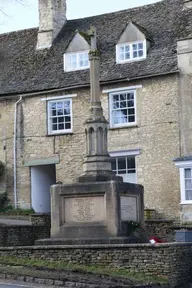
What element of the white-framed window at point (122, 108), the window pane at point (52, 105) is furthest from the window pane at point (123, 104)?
the window pane at point (52, 105)

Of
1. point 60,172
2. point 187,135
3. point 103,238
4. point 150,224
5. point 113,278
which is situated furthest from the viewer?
Answer: point 60,172

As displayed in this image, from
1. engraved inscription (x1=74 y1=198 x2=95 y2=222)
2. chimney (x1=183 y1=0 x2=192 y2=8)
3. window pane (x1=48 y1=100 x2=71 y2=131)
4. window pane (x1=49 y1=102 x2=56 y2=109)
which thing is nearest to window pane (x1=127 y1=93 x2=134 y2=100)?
window pane (x1=48 y1=100 x2=71 y2=131)

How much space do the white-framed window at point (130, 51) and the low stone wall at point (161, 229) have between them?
9530 millimetres

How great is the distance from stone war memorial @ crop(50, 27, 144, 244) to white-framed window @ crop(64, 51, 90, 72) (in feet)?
45.6

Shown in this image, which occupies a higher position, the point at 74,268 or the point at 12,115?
the point at 12,115

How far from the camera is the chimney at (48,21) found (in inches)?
1352

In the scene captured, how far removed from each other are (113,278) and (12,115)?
1965cm

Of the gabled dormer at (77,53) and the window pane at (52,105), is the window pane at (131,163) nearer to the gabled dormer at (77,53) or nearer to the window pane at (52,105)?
the window pane at (52,105)

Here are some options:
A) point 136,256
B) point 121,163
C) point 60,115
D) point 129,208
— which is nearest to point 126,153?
point 121,163

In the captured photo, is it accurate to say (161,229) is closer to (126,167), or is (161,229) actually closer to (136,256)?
(126,167)

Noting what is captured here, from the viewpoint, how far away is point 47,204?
32375mm

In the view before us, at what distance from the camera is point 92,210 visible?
17250 mm

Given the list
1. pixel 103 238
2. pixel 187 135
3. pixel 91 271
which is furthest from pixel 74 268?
pixel 187 135

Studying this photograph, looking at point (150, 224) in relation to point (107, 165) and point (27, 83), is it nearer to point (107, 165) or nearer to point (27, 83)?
point (107, 165)
